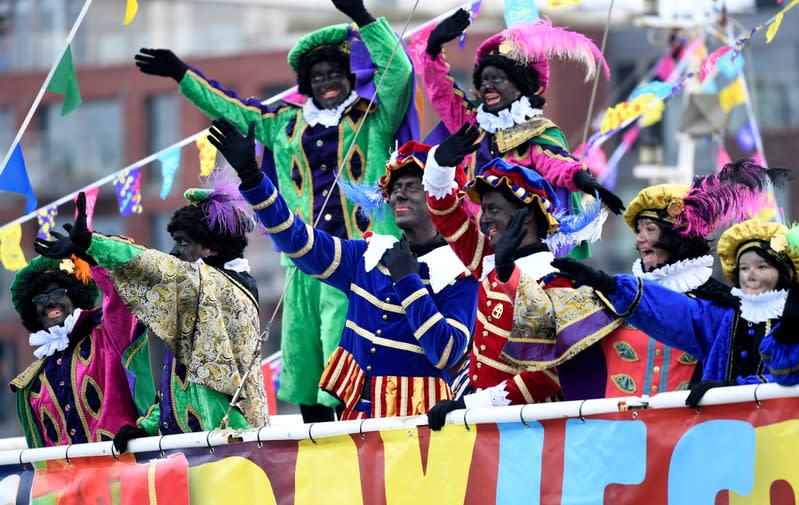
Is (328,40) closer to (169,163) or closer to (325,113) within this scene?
A: (325,113)

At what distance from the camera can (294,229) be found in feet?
18.7

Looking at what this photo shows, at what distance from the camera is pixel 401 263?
545cm

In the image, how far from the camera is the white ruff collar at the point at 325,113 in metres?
6.90

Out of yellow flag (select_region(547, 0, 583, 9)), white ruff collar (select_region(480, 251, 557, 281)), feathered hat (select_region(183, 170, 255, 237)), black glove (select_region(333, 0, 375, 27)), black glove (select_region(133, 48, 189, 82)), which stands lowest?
white ruff collar (select_region(480, 251, 557, 281))

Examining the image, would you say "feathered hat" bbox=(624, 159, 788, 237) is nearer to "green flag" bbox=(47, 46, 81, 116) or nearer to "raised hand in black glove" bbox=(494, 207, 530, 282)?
"raised hand in black glove" bbox=(494, 207, 530, 282)

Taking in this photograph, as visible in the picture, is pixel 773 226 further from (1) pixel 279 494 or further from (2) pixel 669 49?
(2) pixel 669 49

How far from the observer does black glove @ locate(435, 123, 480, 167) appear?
5.68 m

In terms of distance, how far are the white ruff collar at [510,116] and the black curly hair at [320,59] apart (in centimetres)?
59

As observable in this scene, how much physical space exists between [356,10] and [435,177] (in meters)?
1.14

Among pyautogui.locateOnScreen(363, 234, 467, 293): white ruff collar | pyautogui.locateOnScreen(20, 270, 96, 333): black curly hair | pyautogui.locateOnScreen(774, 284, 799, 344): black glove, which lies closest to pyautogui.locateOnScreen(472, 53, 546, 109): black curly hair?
pyautogui.locateOnScreen(363, 234, 467, 293): white ruff collar

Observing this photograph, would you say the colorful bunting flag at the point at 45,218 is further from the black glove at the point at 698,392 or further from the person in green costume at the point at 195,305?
the black glove at the point at 698,392

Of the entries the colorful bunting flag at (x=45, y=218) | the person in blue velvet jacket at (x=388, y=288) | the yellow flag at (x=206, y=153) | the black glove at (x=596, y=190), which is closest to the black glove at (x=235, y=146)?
the person in blue velvet jacket at (x=388, y=288)

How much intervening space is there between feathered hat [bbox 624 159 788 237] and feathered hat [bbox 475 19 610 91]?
109 cm

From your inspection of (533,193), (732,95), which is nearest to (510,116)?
(533,193)
